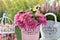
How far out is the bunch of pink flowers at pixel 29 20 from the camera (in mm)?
1120

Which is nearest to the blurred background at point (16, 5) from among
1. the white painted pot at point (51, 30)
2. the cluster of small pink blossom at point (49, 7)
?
the cluster of small pink blossom at point (49, 7)

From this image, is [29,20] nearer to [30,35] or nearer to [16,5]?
[30,35]

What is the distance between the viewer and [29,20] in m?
1.12

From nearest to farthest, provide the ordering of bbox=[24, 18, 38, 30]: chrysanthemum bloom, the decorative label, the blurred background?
bbox=[24, 18, 38, 30]: chrysanthemum bloom
the decorative label
the blurred background

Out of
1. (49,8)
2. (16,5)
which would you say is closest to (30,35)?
(49,8)

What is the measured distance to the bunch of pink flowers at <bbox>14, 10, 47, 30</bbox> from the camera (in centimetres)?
112

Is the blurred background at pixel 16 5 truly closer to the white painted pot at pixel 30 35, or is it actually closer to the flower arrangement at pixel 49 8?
the flower arrangement at pixel 49 8

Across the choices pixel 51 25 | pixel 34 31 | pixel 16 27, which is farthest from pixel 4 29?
pixel 51 25

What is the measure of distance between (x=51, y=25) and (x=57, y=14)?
4.2 inches

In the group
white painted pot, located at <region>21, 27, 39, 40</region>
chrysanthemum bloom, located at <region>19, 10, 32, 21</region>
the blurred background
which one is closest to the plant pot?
white painted pot, located at <region>21, 27, 39, 40</region>

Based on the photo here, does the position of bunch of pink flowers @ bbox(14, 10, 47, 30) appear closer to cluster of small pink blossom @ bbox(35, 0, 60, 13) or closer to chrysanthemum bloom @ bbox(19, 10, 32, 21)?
chrysanthemum bloom @ bbox(19, 10, 32, 21)

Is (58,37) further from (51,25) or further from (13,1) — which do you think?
(13,1)

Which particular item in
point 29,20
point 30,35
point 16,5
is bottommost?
point 30,35

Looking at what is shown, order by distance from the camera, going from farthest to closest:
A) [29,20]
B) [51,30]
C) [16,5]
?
1. [16,5]
2. [51,30]
3. [29,20]
